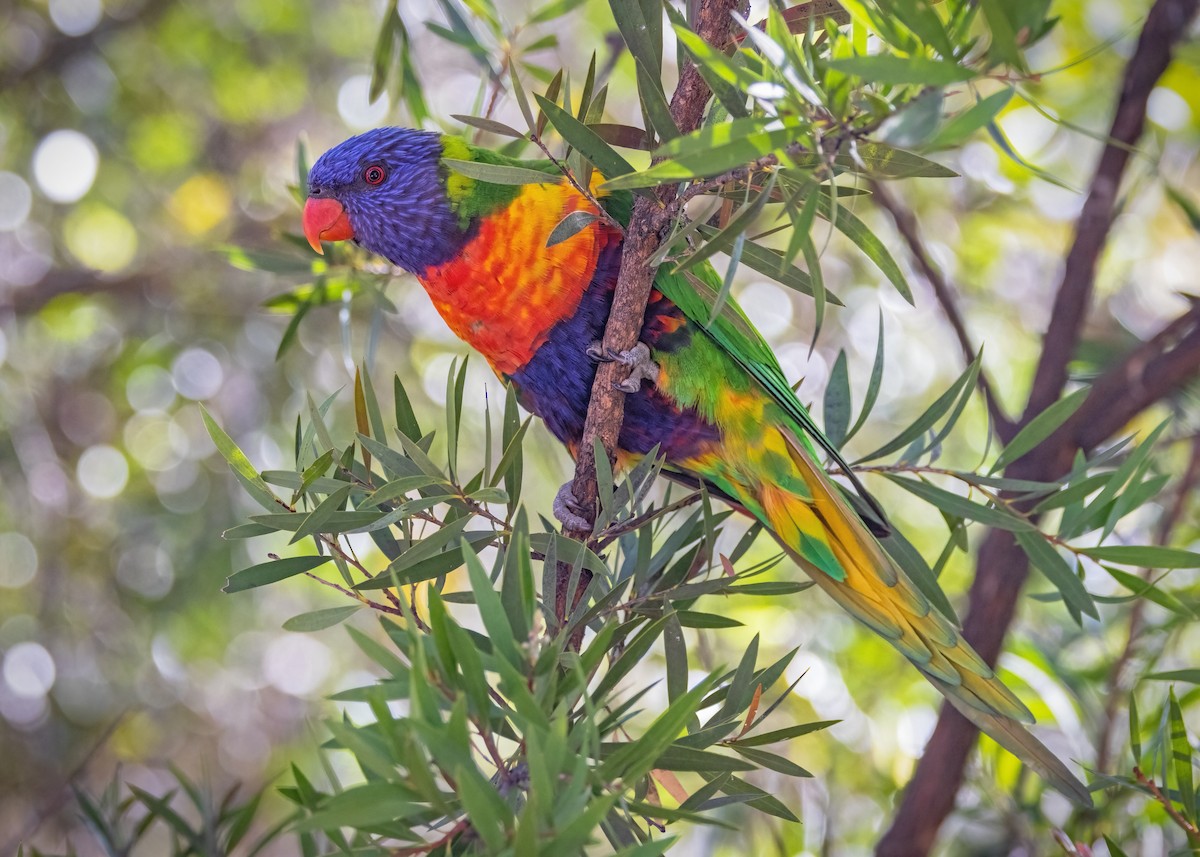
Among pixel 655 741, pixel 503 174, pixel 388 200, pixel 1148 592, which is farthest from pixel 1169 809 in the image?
pixel 388 200

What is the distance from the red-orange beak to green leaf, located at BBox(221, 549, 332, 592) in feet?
2.58

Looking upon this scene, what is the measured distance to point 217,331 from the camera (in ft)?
9.77

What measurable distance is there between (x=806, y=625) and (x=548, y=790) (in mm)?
2068

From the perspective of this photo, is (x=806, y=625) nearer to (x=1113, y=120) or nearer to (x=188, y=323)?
(x=1113, y=120)

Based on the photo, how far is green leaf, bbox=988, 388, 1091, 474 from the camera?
117 cm

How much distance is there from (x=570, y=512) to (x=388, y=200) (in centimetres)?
68

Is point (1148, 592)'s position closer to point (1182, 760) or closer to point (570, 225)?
point (1182, 760)

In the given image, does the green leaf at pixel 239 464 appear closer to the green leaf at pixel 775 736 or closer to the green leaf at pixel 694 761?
the green leaf at pixel 694 761

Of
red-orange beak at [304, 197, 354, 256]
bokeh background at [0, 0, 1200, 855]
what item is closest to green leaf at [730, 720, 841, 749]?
red-orange beak at [304, 197, 354, 256]

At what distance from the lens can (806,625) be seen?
2658 millimetres

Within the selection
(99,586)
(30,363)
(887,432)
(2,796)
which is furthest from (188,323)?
(887,432)

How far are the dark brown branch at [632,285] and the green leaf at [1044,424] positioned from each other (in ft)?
1.72

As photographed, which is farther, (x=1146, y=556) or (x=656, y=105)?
(x=1146, y=556)

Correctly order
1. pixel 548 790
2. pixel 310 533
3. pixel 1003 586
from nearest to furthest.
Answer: pixel 548 790, pixel 310 533, pixel 1003 586
